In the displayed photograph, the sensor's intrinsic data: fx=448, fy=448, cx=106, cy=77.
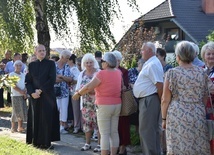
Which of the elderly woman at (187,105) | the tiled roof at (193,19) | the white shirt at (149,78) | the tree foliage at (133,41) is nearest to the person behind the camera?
the elderly woman at (187,105)

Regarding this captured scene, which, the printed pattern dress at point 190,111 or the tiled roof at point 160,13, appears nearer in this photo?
A: the printed pattern dress at point 190,111

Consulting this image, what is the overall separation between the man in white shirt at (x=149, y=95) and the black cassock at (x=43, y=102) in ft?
7.13

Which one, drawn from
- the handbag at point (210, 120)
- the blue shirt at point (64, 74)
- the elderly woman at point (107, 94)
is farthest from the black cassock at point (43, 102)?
the handbag at point (210, 120)

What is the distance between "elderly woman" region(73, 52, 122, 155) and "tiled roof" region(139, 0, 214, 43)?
2127 cm

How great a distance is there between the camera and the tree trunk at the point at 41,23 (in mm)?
12156

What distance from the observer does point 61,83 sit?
405 inches

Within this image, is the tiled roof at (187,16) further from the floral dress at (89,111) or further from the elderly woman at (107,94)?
the elderly woman at (107,94)

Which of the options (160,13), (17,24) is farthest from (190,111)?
(160,13)

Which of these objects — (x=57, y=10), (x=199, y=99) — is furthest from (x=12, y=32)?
(x=199, y=99)

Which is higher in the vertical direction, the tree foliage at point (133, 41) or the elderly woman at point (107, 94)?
the tree foliage at point (133, 41)

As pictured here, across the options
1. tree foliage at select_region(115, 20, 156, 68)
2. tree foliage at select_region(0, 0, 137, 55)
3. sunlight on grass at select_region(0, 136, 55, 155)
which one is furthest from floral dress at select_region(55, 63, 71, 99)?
tree foliage at select_region(115, 20, 156, 68)

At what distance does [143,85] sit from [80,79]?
2.00m

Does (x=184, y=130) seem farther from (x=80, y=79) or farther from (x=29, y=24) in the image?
(x=29, y=24)

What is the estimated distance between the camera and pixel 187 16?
31.3 metres
